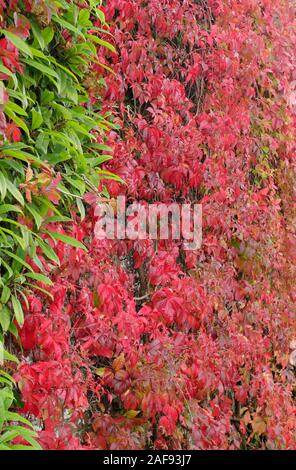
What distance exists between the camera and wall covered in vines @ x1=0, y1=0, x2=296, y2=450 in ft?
8.43

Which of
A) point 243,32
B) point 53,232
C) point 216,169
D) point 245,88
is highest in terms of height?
point 243,32

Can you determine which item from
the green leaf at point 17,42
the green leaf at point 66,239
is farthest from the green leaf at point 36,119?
the green leaf at point 66,239

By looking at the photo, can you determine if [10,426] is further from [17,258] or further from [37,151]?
[37,151]

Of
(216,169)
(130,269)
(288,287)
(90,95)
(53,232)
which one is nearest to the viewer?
(53,232)

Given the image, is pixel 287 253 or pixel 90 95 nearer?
pixel 90 95

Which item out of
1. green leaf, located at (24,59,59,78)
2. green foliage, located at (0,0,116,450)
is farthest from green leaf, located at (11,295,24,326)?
green leaf, located at (24,59,59,78)

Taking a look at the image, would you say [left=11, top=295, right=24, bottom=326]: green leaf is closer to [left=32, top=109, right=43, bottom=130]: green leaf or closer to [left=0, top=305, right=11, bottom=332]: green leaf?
[left=0, top=305, right=11, bottom=332]: green leaf

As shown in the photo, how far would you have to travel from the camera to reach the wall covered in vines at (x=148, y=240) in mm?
2568

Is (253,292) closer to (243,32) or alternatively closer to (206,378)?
(206,378)

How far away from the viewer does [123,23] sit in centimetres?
347

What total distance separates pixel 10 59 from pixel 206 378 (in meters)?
2.07

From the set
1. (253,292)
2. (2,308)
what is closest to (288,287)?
(253,292)

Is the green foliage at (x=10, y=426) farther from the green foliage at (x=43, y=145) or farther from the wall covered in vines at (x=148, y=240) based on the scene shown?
the green foliage at (x=43, y=145)
